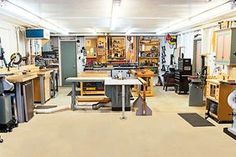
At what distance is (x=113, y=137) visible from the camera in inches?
178

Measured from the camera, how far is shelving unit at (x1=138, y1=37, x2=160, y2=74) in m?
11.8

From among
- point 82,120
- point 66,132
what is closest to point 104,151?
point 66,132

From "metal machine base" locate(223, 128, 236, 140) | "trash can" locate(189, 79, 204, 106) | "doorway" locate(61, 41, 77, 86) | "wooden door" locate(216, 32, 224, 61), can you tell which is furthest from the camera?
"doorway" locate(61, 41, 77, 86)

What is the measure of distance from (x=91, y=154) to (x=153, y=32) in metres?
8.72

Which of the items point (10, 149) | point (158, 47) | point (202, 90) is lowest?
point (10, 149)

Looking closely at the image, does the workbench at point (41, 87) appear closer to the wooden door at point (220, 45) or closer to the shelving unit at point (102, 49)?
the shelving unit at point (102, 49)

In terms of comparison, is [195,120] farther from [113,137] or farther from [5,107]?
[5,107]

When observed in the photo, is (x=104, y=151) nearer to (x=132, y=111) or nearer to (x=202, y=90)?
(x=132, y=111)

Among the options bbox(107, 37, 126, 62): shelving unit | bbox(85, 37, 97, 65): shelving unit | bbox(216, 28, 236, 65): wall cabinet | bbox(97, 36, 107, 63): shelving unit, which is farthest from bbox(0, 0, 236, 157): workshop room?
bbox(107, 37, 126, 62): shelving unit

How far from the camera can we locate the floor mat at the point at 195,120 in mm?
5352

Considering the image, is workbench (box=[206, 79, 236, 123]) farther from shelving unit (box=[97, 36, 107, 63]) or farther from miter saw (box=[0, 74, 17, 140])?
shelving unit (box=[97, 36, 107, 63])

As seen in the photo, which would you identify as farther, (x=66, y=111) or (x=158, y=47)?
(x=158, y=47)

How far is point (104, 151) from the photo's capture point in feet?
12.7

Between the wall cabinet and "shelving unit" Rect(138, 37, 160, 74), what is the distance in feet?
19.2
